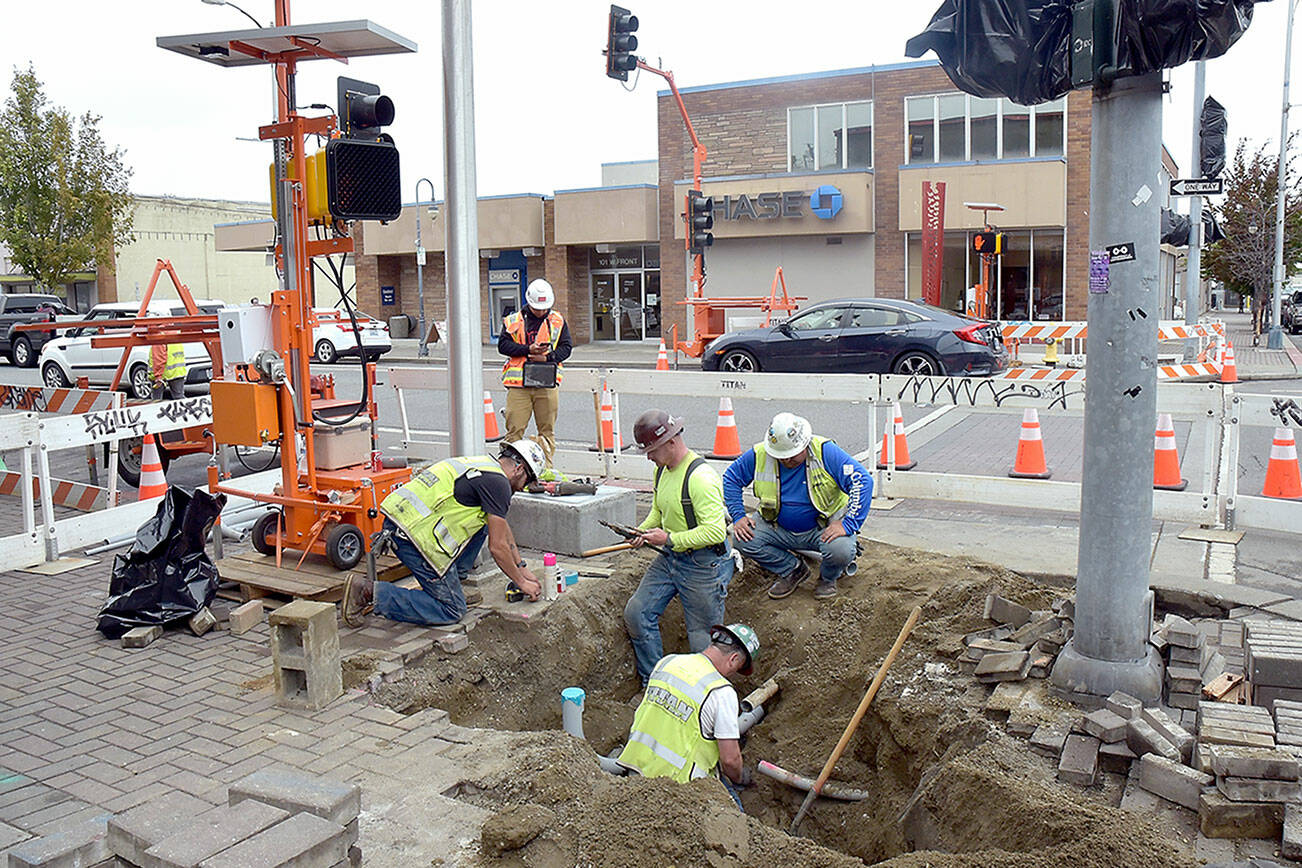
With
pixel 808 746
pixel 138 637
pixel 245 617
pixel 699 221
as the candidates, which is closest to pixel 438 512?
pixel 245 617

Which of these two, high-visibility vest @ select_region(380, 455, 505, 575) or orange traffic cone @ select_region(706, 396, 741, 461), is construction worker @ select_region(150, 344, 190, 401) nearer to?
orange traffic cone @ select_region(706, 396, 741, 461)

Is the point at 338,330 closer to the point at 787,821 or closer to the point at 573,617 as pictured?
the point at 573,617

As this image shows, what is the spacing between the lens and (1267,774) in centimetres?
394

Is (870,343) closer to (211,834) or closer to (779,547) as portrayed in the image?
(779,547)

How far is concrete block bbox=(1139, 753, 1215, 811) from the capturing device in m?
4.08

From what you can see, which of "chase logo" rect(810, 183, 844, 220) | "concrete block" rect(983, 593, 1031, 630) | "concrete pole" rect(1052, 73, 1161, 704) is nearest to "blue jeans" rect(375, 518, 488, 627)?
"concrete block" rect(983, 593, 1031, 630)

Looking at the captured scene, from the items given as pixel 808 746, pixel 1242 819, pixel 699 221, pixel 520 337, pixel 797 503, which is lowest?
pixel 808 746

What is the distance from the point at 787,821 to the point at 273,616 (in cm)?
300

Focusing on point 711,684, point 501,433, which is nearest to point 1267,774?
point 711,684

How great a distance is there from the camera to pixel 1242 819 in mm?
3932

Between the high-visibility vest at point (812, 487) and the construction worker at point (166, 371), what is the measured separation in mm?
9099

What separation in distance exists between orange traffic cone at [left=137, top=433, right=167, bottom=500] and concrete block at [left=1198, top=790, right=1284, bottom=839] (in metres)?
8.73

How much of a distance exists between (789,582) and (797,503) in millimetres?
571

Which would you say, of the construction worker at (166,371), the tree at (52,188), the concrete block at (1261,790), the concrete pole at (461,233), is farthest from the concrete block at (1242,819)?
the tree at (52,188)
